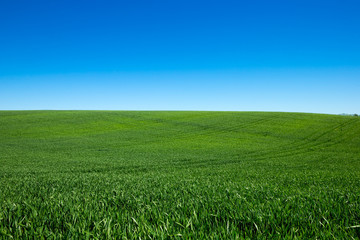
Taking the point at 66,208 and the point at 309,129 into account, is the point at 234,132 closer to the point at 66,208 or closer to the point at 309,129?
the point at 309,129

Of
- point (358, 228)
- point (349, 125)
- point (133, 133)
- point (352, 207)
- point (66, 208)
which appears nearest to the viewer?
point (358, 228)

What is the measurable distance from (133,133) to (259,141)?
23190mm

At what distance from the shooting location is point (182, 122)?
53.0 metres

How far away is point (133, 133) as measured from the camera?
4194cm

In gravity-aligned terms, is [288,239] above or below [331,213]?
above

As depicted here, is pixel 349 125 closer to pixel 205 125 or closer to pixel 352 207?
pixel 205 125

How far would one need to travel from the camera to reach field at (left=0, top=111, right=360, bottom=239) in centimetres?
296

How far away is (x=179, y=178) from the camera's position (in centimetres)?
1012

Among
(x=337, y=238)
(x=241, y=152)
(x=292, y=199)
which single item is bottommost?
(x=241, y=152)

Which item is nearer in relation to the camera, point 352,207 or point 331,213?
point 331,213

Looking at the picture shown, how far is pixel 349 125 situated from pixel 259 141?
1067 inches

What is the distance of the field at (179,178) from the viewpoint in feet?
9.73

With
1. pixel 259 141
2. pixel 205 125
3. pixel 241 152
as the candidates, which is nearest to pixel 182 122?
pixel 205 125

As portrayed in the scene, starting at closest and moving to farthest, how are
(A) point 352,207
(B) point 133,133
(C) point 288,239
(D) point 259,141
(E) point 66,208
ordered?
(C) point 288,239, (E) point 66,208, (A) point 352,207, (D) point 259,141, (B) point 133,133
